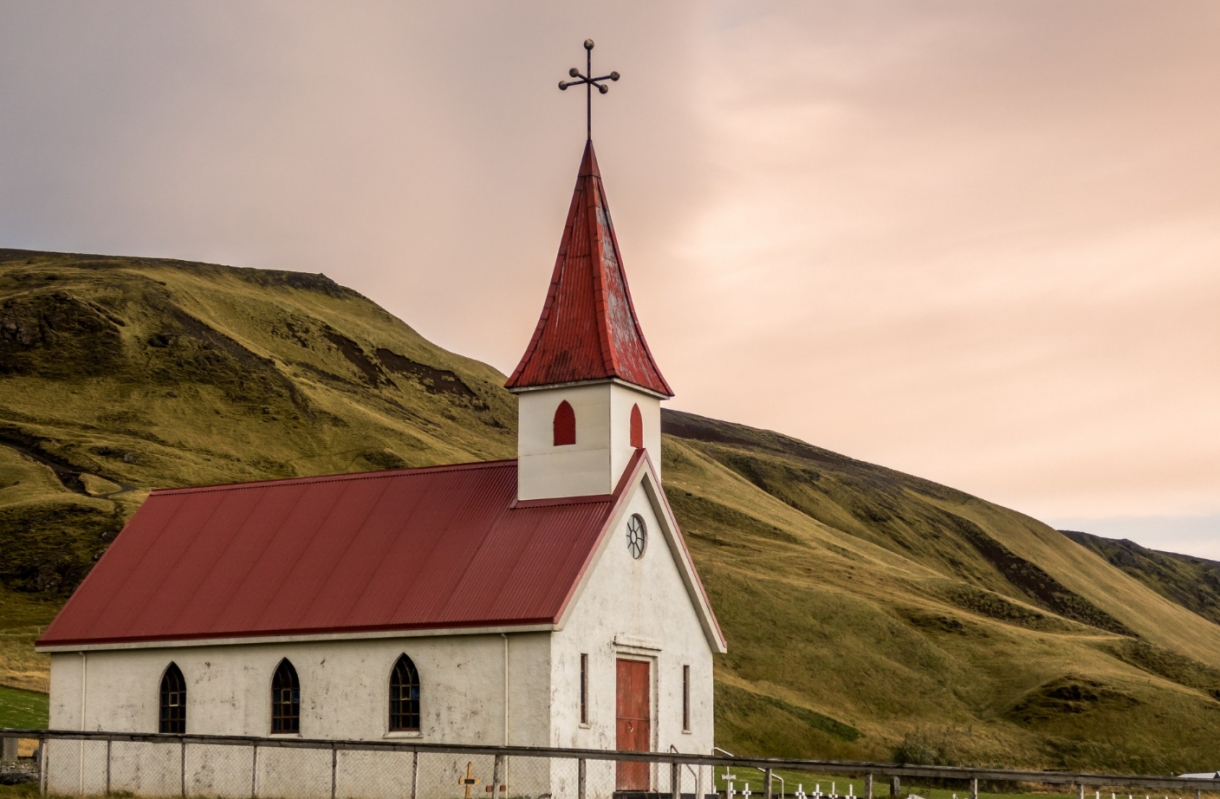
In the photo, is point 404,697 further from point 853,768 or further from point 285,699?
point 853,768

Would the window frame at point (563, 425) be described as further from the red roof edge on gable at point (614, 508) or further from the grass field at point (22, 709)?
the grass field at point (22, 709)

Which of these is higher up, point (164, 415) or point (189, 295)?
point (189, 295)

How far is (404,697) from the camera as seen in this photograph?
3397cm

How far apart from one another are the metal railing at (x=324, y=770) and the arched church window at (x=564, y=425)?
777 centimetres

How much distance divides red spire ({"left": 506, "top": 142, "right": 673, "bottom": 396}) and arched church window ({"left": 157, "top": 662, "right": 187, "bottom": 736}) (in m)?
11.2

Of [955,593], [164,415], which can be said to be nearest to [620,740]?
[955,593]

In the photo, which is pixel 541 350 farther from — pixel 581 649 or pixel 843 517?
pixel 843 517

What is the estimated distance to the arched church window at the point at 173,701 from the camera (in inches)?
1474

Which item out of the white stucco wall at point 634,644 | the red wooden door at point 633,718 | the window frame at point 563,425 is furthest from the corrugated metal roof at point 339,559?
the red wooden door at point 633,718

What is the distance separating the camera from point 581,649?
33156mm

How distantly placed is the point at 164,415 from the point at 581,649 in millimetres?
107196

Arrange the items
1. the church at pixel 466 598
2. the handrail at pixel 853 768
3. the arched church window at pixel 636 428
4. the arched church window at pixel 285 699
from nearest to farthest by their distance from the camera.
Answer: the handrail at pixel 853 768 → the church at pixel 466 598 → the arched church window at pixel 285 699 → the arched church window at pixel 636 428

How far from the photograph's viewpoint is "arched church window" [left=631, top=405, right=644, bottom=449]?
3694 cm

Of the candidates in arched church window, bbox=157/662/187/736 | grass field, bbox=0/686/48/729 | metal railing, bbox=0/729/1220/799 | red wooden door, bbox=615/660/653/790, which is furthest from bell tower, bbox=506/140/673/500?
grass field, bbox=0/686/48/729
